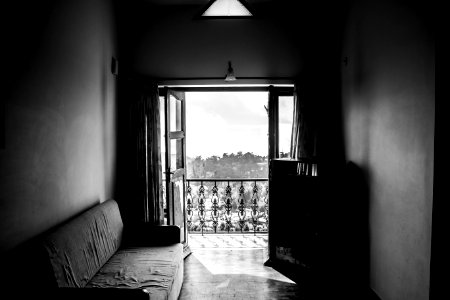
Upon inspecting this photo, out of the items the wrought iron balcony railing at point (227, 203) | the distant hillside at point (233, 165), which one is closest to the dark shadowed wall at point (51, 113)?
the wrought iron balcony railing at point (227, 203)

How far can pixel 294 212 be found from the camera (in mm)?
3934

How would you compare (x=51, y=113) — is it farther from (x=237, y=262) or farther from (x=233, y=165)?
(x=233, y=165)

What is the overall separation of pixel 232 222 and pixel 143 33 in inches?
136

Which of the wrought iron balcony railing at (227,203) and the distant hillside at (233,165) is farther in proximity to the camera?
the distant hillside at (233,165)

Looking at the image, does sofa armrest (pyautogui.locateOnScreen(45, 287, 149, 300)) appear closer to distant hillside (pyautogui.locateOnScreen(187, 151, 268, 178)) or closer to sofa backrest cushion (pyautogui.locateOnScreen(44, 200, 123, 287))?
sofa backrest cushion (pyautogui.locateOnScreen(44, 200, 123, 287))

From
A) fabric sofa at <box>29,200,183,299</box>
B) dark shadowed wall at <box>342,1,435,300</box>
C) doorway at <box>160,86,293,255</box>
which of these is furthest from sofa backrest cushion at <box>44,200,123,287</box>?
dark shadowed wall at <box>342,1,435,300</box>

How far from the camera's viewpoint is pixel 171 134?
14.9 feet

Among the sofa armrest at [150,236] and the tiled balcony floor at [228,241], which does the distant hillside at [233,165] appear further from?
the sofa armrest at [150,236]

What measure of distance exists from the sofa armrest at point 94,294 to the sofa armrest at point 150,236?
161 cm

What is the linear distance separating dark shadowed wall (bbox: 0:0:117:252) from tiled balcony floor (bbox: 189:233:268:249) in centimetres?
186

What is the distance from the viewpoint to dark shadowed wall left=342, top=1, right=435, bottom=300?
7.75 ft

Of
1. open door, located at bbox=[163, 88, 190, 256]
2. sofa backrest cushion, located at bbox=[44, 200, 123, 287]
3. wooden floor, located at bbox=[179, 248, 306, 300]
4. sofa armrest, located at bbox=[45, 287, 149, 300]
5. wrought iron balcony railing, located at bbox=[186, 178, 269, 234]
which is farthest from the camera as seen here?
wrought iron balcony railing, located at bbox=[186, 178, 269, 234]

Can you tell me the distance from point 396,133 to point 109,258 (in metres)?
2.60

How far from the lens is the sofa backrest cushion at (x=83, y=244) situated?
7.57ft
